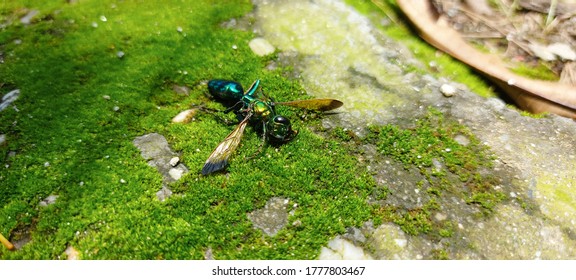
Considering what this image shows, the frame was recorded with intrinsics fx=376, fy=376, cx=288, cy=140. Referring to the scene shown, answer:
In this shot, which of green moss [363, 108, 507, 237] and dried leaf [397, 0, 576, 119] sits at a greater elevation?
dried leaf [397, 0, 576, 119]

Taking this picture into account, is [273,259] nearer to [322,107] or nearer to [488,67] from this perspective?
[322,107]

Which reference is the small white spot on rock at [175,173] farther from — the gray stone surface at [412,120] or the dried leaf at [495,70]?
the dried leaf at [495,70]

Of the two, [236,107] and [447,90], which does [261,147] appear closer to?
[236,107]

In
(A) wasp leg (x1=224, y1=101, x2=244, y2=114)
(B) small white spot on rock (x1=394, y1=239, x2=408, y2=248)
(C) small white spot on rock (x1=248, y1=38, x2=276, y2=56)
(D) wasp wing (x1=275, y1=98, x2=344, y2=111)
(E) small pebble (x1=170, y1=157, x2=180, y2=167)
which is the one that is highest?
(C) small white spot on rock (x1=248, y1=38, x2=276, y2=56)

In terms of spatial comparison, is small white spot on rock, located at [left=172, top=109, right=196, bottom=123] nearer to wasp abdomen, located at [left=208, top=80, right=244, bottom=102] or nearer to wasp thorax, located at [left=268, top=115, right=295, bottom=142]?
wasp abdomen, located at [left=208, top=80, right=244, bottom=102]

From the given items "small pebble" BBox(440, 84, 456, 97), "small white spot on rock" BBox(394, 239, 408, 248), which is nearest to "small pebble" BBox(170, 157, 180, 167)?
"small white spot on rock" BBox(394, 239, 408, 248)

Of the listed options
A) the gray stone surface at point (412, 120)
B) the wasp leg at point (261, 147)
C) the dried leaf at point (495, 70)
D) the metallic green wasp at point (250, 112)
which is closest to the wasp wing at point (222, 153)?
the metallic green wasp at point (250, 112)

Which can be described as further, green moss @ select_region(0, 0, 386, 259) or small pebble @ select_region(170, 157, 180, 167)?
small pebble @ select_region(170, 157, 180, 167)
